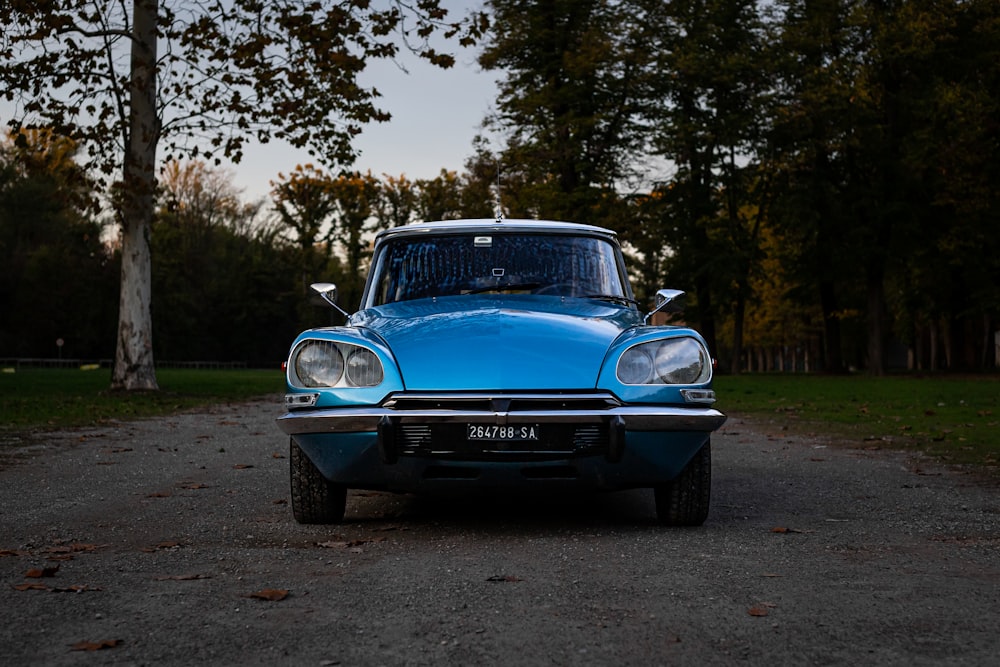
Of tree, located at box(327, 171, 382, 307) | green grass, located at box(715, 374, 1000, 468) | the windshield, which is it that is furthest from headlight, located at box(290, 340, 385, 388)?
tree, located at box(327, 171, 382, 307)

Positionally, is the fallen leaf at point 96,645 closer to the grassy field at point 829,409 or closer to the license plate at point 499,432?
the license plate at point 499,432

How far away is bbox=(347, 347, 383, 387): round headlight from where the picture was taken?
5.93 meters

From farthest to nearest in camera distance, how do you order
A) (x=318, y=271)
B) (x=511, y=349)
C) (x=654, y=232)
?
1. (x=318, y=271)
2. (x=654, y=232)
3. (x=511, y=349)

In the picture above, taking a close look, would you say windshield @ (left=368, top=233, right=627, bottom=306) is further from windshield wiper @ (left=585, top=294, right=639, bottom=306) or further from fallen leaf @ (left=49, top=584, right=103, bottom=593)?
fallen leaf @ (left=49, top=584, right=103, bottom=593)

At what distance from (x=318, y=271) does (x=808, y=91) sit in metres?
36.4

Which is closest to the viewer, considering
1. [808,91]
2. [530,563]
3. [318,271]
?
[530,563]

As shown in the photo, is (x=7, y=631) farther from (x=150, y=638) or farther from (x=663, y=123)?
(x=663, y=123)

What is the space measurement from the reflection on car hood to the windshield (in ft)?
2.68

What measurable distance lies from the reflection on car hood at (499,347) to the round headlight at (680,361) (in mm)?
274

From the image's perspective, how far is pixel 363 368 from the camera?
5.98m

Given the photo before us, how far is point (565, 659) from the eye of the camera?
352cm

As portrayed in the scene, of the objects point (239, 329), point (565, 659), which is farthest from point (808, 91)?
point (239, 329)

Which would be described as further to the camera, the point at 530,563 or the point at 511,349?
the point at 511,349

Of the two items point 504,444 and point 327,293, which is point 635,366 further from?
point 327,293
